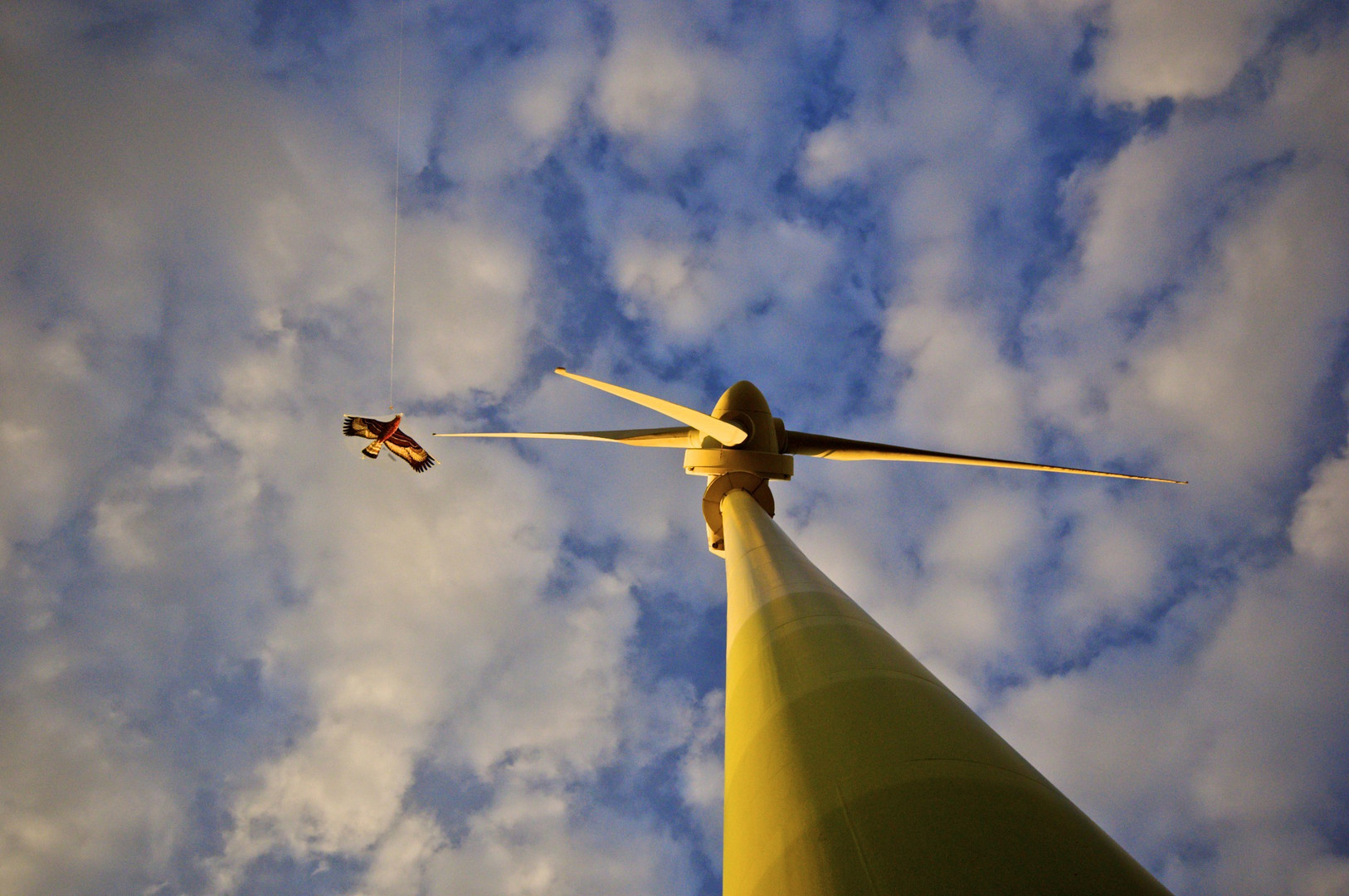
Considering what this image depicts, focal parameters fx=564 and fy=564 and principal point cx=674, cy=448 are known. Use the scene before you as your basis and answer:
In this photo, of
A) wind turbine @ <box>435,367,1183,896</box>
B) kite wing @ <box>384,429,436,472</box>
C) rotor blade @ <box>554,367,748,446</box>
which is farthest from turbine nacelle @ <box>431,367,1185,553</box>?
wind turbine @ <box>435,367,1183,896</box>

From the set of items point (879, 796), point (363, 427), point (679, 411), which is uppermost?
point (363, 427)

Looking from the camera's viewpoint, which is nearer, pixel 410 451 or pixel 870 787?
pixel 870 787

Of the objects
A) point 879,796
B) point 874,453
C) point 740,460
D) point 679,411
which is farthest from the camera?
point 874,453

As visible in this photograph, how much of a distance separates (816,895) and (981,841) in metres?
0.85

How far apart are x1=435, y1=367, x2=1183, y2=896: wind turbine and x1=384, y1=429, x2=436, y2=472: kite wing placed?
21031 millimetres

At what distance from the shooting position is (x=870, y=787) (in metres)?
3.23

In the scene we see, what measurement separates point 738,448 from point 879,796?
15.7 metres

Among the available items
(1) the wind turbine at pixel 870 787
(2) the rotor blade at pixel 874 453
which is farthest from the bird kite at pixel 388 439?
(1) the wind turbine at pixel 870 787

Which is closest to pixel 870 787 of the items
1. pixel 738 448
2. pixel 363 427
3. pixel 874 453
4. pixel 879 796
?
pixel 879 796

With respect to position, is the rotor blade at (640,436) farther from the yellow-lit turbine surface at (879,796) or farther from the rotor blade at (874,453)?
the yellow-lit turbine surface at (879,796)

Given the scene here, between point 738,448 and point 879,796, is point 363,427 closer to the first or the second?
point 738,448

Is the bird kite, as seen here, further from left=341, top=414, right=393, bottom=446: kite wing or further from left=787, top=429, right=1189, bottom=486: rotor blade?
left=787, top=429, right=1189, bottom=486: rotor blade

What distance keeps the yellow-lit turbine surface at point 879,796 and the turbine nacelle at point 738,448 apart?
11022mm

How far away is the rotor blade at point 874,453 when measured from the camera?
1935 cm
